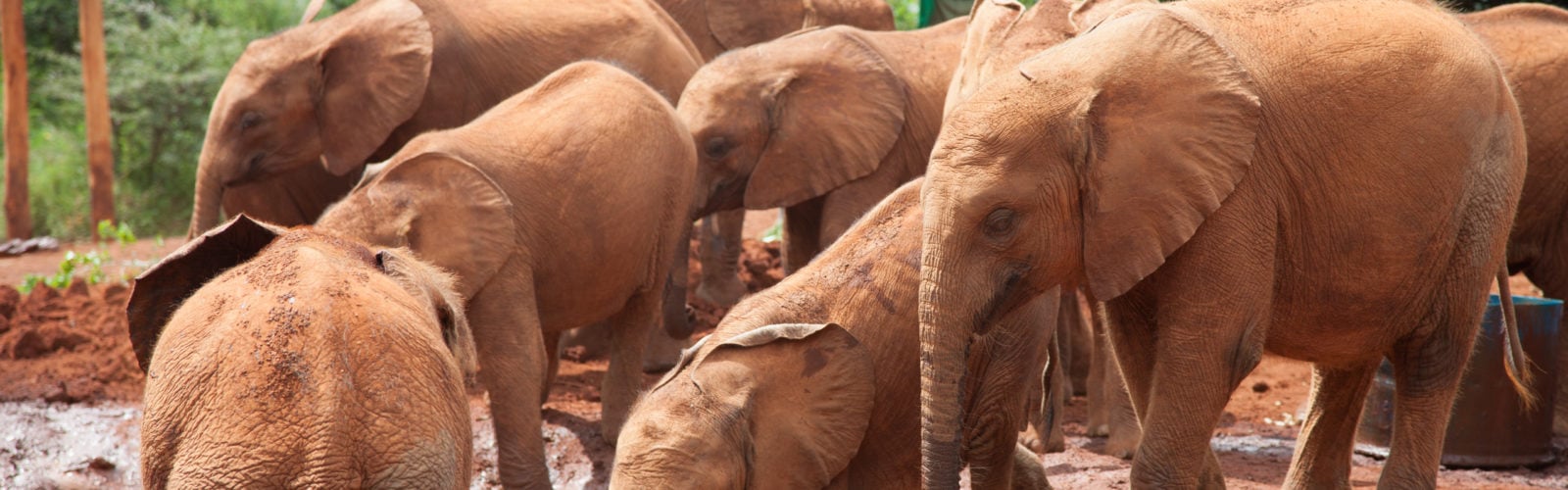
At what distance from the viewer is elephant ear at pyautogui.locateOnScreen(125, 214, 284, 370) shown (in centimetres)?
470

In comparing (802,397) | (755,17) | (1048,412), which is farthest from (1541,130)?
(755,17)

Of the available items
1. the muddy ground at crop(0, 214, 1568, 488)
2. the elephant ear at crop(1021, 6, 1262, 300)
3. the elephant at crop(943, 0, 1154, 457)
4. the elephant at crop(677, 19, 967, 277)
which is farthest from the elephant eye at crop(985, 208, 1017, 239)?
the elephant at crop(677, 19, 967, 277)

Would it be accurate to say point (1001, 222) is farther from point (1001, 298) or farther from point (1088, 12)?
point (1088, 12)

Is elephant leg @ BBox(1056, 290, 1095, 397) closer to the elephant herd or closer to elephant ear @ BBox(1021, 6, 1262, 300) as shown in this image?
the elephant herd

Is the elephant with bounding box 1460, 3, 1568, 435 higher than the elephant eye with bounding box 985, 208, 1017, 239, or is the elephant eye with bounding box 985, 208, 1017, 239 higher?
the elephant eye with bounding box 985, 208, 1017, 239

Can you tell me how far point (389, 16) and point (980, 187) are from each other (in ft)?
17.2

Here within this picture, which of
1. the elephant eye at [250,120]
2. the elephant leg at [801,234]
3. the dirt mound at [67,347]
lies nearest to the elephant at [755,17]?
the elephant leg at [801,234]

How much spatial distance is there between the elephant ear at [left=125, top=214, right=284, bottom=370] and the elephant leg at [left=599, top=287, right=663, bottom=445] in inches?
138

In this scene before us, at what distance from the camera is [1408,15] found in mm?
5605

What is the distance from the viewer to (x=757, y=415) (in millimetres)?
5363

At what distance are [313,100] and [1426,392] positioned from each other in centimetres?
561

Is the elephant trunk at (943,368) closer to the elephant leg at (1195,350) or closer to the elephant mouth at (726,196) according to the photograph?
the elephant leg at (1195,350)

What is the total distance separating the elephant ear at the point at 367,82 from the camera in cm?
919

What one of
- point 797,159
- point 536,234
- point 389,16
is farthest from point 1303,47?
point 389,16
